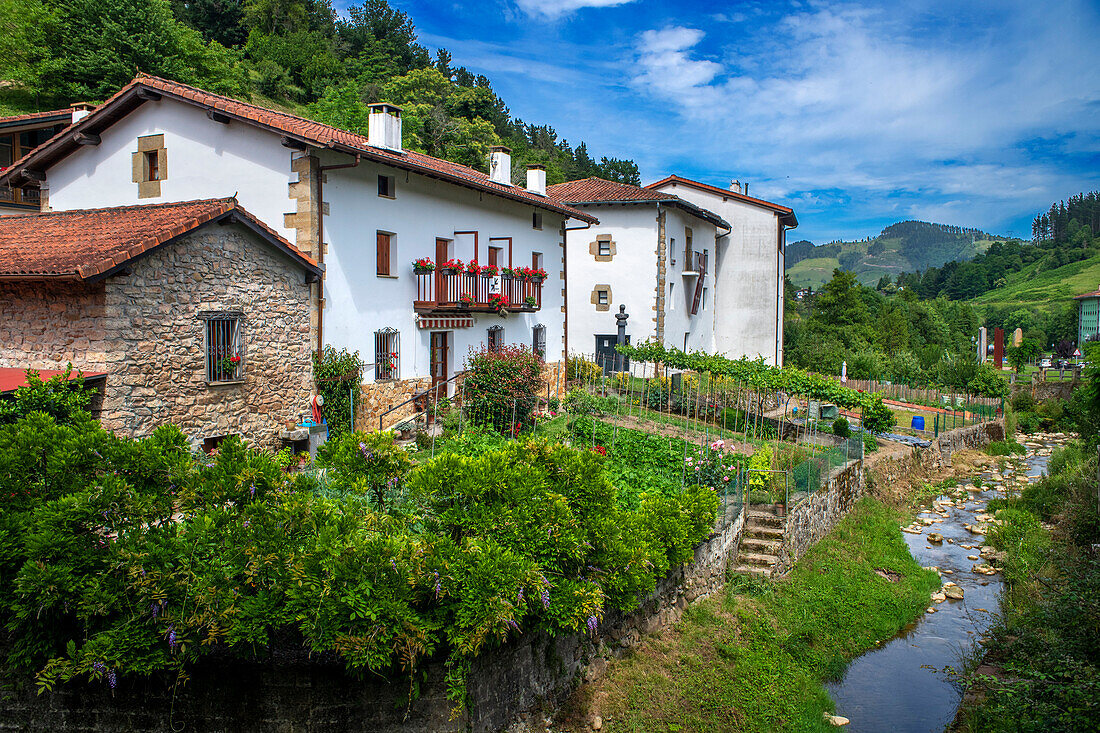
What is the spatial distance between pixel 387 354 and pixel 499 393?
2.83 metres

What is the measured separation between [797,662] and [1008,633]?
3592mm

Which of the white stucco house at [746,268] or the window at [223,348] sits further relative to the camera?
the white stucco house at [746,268]

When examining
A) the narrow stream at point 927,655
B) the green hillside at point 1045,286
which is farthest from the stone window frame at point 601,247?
the green hillside at point 1045,286

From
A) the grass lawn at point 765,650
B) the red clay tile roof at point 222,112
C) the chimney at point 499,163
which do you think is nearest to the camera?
the grass lawn at point 765,650

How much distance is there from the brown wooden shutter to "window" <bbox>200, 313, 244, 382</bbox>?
4.23 m

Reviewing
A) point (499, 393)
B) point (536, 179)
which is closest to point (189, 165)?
point (499, 393)

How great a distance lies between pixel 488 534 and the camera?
20.7ft

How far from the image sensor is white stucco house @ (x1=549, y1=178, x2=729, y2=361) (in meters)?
29.0

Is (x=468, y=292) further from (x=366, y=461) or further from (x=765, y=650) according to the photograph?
(x=366, y=461)

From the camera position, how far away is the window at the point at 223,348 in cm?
1227

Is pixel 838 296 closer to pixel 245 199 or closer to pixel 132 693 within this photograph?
pixel 245 199

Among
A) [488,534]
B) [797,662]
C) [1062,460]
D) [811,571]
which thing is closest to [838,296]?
[1062,460]

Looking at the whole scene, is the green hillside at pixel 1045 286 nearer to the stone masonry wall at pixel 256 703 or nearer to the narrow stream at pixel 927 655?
the narrow stream at pixel 927 655

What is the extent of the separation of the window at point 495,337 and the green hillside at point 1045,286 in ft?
304
